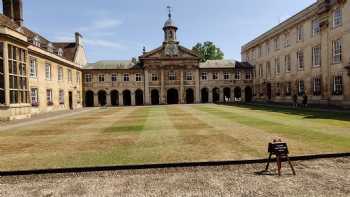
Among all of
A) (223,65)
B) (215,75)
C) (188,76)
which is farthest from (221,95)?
(188,76)

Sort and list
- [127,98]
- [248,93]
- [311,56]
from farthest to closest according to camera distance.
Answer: [248,93] → [127,98] → [311,56]

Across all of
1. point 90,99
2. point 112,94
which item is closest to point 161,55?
point 112,94

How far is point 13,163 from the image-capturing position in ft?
24.9

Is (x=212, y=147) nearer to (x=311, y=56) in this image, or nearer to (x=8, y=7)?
(x=311, y=56)

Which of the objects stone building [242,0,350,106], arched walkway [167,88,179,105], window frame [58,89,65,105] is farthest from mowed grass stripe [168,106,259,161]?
arched walkway [167,88,179,105]

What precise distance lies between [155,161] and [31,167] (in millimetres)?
3380

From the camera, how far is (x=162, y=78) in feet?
160

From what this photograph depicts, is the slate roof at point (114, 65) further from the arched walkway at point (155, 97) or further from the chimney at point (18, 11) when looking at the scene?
the chimney at point (18, 11)

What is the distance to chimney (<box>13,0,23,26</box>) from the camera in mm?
30672

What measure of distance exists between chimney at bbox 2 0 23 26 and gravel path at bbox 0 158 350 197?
30708 mm

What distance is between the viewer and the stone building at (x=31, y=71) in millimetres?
20344

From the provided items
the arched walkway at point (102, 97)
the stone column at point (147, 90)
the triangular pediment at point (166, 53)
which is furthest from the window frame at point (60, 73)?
the stone column at point (147, 90)

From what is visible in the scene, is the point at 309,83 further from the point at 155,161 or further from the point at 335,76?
the point at 155,161

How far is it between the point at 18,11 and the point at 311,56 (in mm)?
35660
